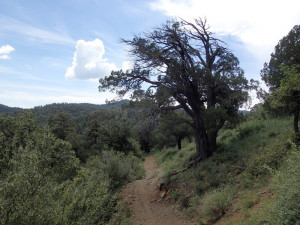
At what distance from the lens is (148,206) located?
409 inches

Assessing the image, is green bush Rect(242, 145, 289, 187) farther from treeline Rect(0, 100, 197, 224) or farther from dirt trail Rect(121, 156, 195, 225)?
treeline Rect(0, 100, 197, 224)

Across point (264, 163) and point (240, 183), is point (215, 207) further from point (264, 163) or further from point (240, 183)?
point (264, 163)

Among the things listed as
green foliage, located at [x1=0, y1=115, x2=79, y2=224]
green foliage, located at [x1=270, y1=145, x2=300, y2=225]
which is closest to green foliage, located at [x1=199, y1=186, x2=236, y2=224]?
green foliage, located at [x1=270, y1=145, x2=300, y2=225]

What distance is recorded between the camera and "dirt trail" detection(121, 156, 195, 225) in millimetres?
8756

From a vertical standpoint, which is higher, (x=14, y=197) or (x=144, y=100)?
(x=144, y=100)

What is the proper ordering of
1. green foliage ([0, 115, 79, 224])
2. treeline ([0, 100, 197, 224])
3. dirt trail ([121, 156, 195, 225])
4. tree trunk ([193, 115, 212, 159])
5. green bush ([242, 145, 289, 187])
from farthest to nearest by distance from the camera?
tree trunk ([193, 115, 212, 159]), dirt trail ([121, 156, 195, 225]), green bush ([242, 145, 289, 187]), treeline ([0, 100, 197, 224]), green foliage ([0, 115, 79, 224])

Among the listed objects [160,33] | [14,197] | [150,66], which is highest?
[160,33]

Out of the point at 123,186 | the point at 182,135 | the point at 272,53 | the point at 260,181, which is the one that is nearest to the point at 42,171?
the point at 260,181

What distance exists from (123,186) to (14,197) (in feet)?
34.1

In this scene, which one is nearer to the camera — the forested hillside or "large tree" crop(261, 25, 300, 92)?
the forested hillside

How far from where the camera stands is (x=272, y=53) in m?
17.4

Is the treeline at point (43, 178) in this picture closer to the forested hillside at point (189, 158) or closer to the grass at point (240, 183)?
the forested hillside at point (189, 158)

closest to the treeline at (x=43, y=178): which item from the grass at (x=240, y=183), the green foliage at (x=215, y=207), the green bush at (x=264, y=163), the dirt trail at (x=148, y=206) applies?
the dirt trail at (x=148, y=206)

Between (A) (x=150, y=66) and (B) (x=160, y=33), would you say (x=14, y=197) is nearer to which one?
(A) (x=150, y=66)
